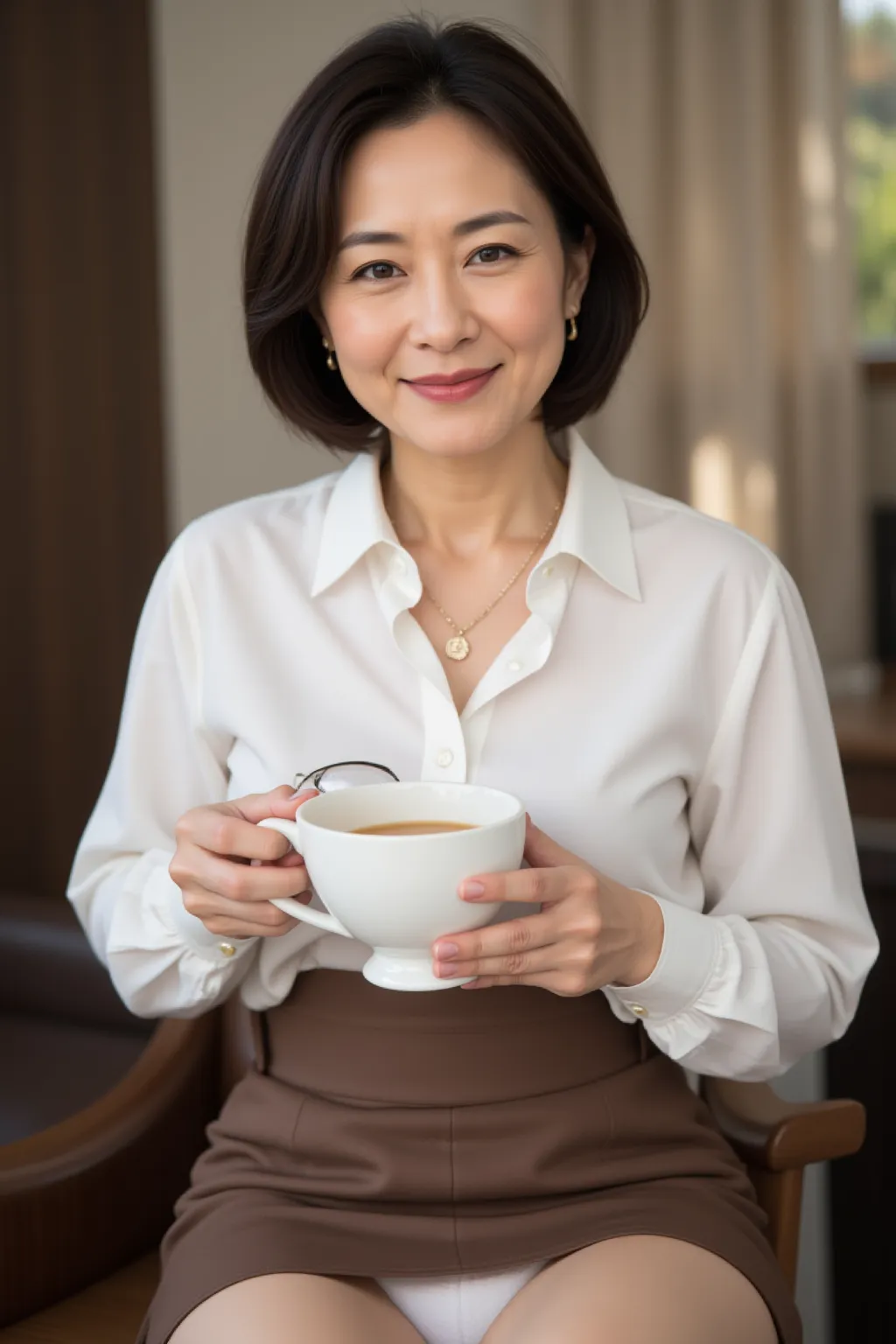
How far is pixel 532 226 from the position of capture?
4.39ft

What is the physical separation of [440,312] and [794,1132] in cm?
76

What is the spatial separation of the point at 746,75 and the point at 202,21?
1.37 m

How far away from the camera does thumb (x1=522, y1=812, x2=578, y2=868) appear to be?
3.54 ft

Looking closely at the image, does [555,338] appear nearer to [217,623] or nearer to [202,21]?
[217,623]

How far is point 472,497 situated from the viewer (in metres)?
1.46

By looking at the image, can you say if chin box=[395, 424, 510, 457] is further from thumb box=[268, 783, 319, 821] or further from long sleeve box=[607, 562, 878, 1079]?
thumb box=[268, 783, 319, 821]

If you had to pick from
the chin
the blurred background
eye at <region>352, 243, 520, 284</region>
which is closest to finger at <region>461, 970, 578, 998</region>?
the chin

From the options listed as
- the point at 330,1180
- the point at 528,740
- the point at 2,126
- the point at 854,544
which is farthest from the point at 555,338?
the point at 2,126

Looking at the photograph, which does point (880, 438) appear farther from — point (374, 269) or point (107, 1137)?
point (107, 1137)

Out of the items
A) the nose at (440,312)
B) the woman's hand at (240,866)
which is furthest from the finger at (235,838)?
the nose at (440,312)

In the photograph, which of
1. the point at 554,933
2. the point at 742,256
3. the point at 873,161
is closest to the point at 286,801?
the point at 554,933

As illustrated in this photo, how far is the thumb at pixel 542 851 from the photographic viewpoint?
1078 millimetres

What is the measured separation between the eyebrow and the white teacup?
51 centimetres

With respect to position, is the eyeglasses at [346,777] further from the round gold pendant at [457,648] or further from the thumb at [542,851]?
the thumb at [542,851]
